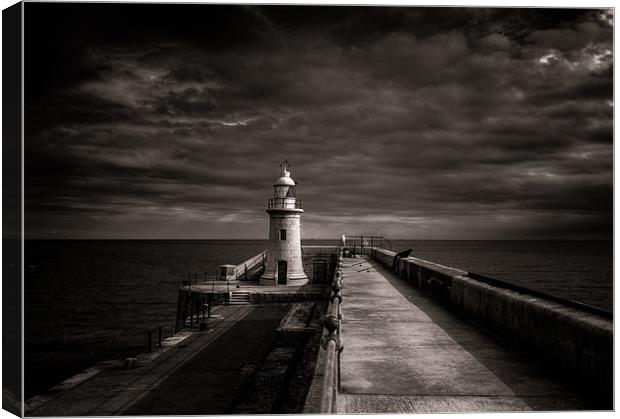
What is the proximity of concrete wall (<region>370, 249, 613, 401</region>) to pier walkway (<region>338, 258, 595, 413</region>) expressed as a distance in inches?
7.3

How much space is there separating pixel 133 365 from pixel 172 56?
37.7 feet

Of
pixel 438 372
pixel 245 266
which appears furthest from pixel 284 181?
pixel 438 372

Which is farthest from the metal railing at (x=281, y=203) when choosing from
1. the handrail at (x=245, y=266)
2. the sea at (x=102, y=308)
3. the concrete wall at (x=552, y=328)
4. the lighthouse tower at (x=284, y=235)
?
the concrete wall at (x=552, y=328)

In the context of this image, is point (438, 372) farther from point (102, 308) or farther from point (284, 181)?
point (102, 308)

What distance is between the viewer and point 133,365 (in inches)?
615

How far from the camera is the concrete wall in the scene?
15.2ft

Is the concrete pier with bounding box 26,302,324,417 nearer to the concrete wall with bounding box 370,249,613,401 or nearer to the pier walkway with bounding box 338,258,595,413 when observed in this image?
the pier walkway with bounding box 338,258,595,413

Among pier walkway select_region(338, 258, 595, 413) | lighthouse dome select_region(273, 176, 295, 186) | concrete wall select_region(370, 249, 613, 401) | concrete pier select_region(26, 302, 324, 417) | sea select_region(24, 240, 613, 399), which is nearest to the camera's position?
concrete wall select_region(370, 249, 613, 401)

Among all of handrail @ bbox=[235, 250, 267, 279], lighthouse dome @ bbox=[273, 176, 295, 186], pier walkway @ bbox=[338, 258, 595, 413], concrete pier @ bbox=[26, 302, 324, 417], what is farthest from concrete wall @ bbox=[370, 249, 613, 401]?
handrail @ bbox=[235, 250, 267, 279]

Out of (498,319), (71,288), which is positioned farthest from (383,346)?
(71,288)

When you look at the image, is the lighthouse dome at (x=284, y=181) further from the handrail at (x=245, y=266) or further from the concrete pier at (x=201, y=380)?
Result: the concrete pier at (x=201, y=380)

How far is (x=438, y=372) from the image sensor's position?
5520 millimetres

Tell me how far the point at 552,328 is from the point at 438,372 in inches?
56.1

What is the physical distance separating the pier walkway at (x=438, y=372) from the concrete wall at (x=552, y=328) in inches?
7.3
